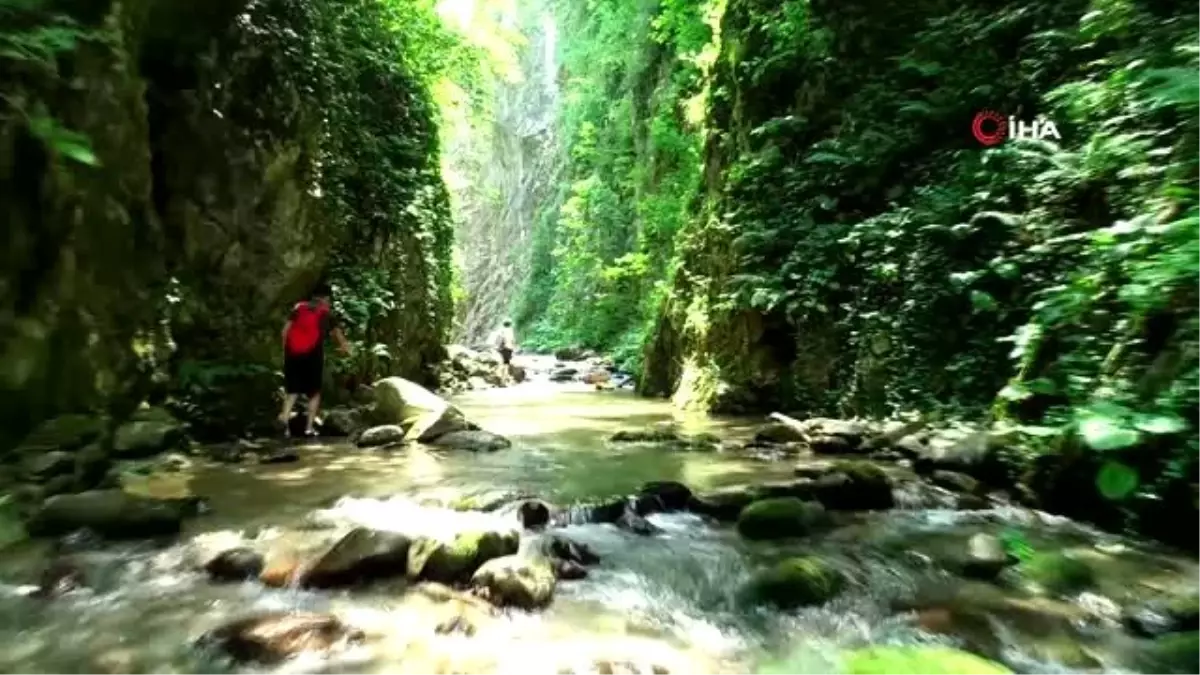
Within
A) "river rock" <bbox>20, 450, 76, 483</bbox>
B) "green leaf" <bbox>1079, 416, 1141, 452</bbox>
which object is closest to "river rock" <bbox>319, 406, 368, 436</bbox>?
"river rock" <bbox>20, 450, 76, 483</bbox>

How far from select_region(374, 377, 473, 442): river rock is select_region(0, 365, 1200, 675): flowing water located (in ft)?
9.02

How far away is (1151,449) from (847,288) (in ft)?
17.9

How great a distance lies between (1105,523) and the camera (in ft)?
16.4

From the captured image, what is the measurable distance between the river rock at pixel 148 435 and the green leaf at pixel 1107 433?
6.42 m

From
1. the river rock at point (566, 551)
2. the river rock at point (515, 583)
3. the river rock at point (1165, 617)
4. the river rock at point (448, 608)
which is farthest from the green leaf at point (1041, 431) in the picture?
the river rock at point (448, 608)

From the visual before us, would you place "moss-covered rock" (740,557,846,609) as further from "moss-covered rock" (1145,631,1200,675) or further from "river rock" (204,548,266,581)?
"river rock" (204,548,266,581)

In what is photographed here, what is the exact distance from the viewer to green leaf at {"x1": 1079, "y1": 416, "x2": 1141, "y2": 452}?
3.66 meters

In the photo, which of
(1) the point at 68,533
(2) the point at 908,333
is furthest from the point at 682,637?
(2) the point at 908,333

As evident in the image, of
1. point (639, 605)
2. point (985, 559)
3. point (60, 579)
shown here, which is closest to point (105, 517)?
point (60, 579)

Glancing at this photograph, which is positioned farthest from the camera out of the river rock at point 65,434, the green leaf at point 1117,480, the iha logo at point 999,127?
the iha logo at point 999,127

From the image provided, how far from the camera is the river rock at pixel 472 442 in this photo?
8352 mm

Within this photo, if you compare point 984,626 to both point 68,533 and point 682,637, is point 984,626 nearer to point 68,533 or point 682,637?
point 682,637

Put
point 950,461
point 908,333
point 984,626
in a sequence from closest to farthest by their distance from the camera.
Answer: point 984,626
point 950,461
point 908,333

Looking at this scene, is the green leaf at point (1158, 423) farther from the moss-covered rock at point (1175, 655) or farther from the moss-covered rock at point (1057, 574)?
the moss-covered rock at point (1175, 655)
